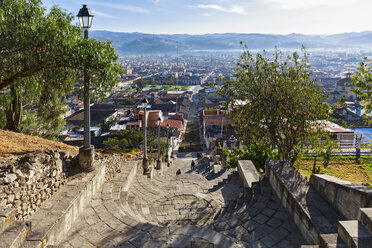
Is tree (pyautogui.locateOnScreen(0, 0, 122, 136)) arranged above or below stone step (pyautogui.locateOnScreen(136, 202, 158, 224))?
above

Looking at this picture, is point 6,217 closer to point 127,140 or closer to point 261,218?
point 261,218

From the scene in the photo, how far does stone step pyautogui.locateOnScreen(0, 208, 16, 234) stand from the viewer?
421 cm

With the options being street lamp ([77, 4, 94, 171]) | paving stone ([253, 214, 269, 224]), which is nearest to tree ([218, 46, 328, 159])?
paving stone ([253, 214, 269, 224])

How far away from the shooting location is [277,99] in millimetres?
9172

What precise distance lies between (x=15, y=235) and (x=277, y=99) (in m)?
8.07

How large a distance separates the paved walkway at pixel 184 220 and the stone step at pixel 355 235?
1384 millimetres

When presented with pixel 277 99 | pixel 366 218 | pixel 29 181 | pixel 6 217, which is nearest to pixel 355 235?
pixel 366 218

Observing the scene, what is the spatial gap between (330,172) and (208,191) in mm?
10386

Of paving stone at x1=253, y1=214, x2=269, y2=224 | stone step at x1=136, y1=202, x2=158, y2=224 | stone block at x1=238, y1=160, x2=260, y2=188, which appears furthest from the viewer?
stone block at x1=238, y1=160, x2=260, y2=188

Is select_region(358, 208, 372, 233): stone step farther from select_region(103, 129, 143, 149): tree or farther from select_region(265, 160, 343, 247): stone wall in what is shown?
select_region(103, 129, 143, 149): tree

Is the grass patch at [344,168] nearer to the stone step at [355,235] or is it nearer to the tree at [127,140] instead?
the stone step at [355,235]

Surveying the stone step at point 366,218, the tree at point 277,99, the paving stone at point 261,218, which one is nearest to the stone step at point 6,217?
the paving stone at point 261,218

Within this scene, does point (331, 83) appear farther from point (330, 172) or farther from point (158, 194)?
point (158, 194)

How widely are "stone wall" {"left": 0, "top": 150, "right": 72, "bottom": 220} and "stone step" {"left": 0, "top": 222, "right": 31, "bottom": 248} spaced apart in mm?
444
